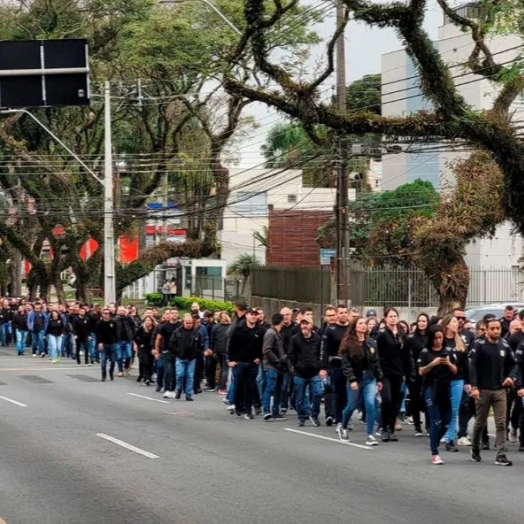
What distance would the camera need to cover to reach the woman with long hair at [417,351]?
16062 mm

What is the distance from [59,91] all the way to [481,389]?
6249 mm

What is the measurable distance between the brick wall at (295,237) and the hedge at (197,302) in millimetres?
3671

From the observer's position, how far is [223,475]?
12656 mm

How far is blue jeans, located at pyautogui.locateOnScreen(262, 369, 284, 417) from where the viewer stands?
18678 millimetres

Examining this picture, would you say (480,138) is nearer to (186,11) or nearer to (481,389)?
(481,389)

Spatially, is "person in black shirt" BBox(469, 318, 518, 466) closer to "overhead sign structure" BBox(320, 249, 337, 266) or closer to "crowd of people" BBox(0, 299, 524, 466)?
"crowd of people" BBox(0, 299, 524, 466)

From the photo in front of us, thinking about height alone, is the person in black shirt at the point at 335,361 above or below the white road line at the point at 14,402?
above

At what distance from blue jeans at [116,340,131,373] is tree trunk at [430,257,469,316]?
8777 mm

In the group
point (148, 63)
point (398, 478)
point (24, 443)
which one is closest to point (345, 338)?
point (398, 478)

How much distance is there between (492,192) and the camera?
29.6 m

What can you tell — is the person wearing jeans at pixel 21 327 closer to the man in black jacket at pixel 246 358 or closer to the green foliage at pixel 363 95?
the green foliage at pixel 363 95

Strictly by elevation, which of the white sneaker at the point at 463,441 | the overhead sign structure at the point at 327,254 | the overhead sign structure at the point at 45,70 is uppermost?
the overhead sign structure at the point at 45,70

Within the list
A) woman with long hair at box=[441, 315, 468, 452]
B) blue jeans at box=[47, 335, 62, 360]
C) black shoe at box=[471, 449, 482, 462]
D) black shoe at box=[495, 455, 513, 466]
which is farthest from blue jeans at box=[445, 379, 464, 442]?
blue jeans at box=[47, 335, 62, 360]

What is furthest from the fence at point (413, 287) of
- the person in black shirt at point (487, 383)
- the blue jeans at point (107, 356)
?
the person in black shirt at point (487, 383)
